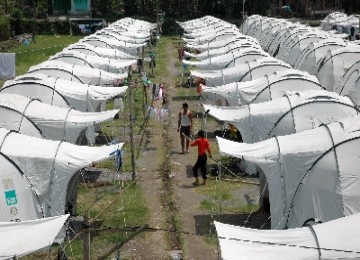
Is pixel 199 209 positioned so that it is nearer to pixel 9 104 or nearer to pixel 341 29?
pixel 9 104

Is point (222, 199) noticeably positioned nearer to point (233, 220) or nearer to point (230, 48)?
point (233, 220)

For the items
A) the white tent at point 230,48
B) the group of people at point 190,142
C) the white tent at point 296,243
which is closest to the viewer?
the white tent at point 296,243

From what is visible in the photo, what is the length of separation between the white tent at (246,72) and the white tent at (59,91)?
4847mm

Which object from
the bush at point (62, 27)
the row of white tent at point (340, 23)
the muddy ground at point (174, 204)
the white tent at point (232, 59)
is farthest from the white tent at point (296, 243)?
the bush at point (62, 27)

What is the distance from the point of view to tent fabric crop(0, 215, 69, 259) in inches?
315

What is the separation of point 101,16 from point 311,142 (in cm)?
5397

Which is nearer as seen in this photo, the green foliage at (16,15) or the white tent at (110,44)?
the white tent at (110,44)

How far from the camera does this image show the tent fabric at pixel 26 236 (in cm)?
799

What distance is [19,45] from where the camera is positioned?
159ft

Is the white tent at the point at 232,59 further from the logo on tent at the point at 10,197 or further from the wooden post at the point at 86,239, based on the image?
the wooden post at the point at 86,239

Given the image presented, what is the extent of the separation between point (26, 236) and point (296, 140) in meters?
6.39

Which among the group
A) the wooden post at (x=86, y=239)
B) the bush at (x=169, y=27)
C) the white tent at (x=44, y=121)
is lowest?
the bush at (x=169, y=27)

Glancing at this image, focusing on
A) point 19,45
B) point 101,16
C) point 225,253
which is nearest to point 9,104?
point 225,253

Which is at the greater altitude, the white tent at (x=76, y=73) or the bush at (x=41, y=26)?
the white tent at (x=76, y=73)
